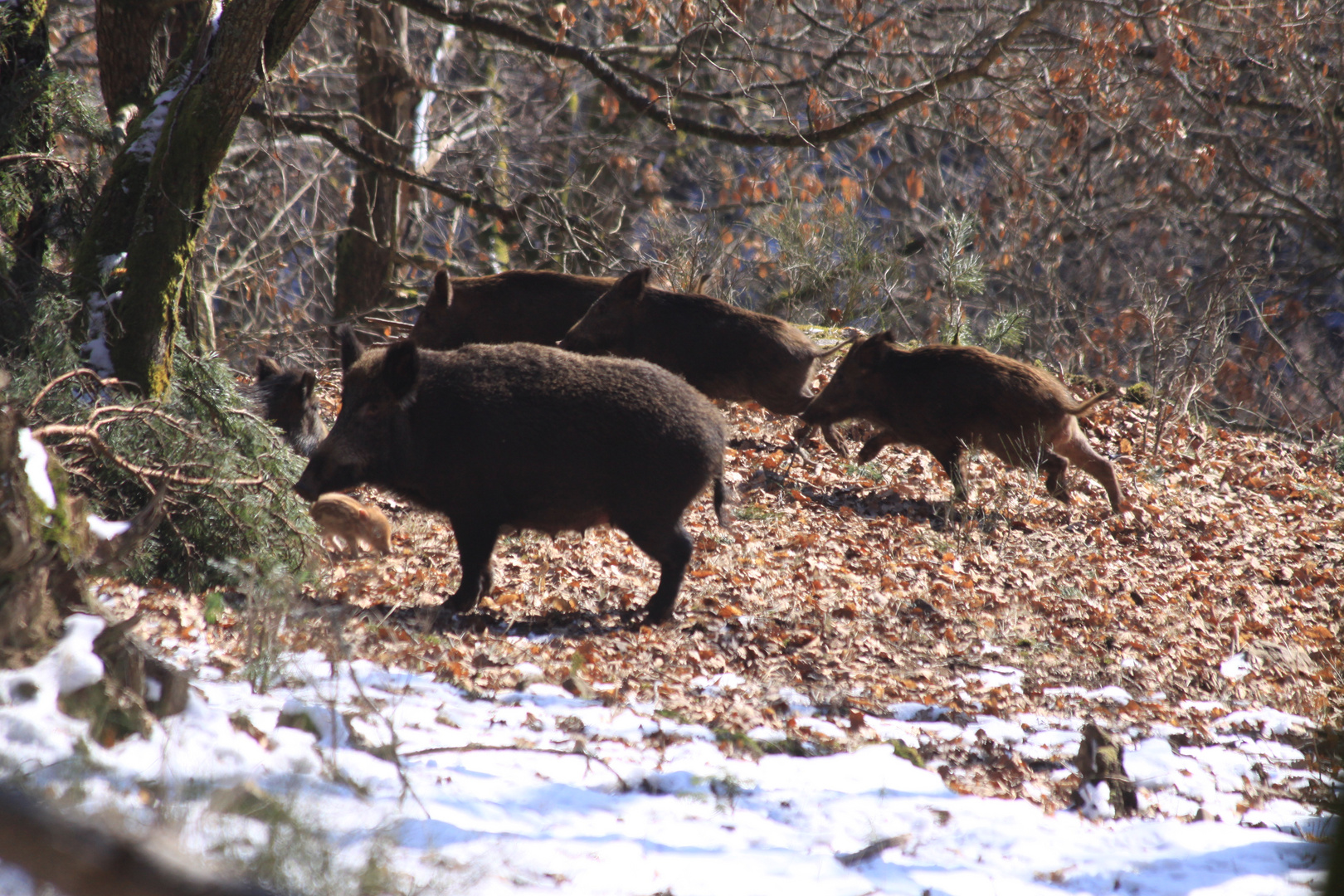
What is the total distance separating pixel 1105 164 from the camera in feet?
57.4

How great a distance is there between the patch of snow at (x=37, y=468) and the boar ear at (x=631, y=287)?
633 centimetres

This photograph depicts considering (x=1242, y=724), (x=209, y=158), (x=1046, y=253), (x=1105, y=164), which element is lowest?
(x=1242, y=724)

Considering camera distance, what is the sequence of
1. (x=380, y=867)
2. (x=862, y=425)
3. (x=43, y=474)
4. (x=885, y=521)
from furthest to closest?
(x=862, y=425) → (x=885, y=521) → (x=43, y=474) → (x=380, y=867)

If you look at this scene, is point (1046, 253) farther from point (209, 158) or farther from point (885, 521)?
point (209, 158)

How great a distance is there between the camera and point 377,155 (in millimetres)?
13297

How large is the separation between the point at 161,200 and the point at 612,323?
465cm

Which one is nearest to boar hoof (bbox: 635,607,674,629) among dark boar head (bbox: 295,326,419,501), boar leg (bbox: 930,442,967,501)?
dark boar head (bbox: 295,326,419,501)

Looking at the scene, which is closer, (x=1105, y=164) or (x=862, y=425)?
(x=862, y=425)

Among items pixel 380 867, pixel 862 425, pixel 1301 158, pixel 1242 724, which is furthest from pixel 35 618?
pixel 1301 158

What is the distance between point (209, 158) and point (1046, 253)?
16.2 m


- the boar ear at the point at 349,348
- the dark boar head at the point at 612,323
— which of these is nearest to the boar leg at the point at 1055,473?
the dark boar head at the point at 612,323

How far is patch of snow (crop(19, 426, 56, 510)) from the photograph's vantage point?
3.14m

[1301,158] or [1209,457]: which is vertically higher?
[1301,158]

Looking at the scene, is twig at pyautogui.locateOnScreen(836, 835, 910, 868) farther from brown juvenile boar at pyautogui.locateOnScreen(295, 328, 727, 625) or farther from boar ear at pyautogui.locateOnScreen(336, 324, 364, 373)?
boar ear at pyautogui.locateOnScreen(336, 324, 364, 373)
